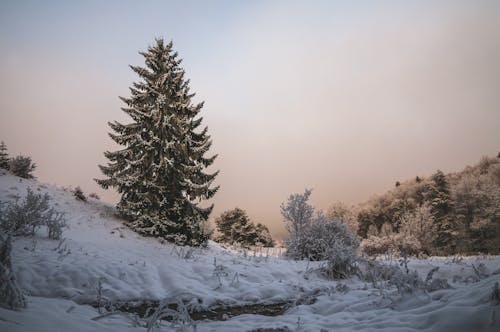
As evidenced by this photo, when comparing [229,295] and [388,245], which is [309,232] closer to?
[229,295]

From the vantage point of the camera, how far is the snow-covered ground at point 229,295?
86.0 inches

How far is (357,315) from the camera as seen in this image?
317cm

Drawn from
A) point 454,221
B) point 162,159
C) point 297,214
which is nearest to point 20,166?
point 162,159

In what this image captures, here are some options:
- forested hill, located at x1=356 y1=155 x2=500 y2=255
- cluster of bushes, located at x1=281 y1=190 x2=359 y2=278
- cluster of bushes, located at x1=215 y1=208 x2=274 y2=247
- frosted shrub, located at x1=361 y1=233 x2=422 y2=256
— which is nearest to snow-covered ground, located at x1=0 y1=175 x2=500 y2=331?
cluster of bushes, located at x1=281 y1=190 x2=359 y2=278

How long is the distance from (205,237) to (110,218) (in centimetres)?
491

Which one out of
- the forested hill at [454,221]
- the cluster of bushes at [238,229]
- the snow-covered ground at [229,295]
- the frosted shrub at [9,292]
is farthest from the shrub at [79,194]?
the forested hill at [454,221]

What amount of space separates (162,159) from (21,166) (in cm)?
762

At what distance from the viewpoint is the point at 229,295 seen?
489 cm

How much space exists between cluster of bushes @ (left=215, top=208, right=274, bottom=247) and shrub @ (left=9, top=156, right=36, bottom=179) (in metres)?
21.8

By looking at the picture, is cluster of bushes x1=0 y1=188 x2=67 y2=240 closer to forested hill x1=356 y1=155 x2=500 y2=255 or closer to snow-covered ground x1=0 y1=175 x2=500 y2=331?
snow-covered ground x1=0 y1=175 x2=500 y2=331

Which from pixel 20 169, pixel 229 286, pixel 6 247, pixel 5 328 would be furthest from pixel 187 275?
pixel 20 169

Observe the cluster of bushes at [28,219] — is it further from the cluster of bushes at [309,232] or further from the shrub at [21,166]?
the shrub at [21,166]

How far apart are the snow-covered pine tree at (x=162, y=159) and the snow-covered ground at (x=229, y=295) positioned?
643 cm

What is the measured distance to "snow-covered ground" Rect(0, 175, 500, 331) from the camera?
2.18 metres
